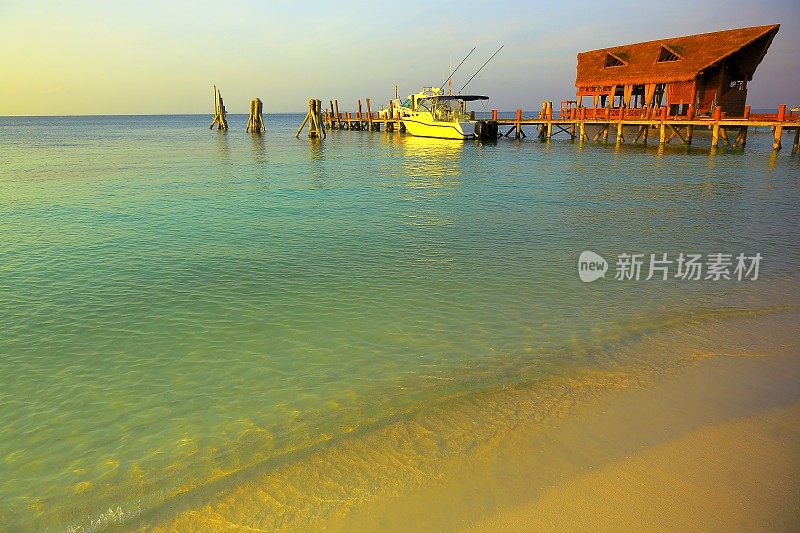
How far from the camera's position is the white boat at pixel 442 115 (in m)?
40.9

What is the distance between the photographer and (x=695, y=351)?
5516 millimetres

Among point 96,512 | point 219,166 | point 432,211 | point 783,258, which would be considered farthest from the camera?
point 219,166

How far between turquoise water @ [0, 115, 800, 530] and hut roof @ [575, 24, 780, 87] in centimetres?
2210

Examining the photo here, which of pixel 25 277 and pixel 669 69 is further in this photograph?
pixel 669 69

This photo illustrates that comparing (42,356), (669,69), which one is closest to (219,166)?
(42,356)

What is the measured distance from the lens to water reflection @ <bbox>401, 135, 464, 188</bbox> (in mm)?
20234

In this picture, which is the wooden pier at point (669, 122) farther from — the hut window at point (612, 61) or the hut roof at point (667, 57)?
the hut window at point (612, 61)

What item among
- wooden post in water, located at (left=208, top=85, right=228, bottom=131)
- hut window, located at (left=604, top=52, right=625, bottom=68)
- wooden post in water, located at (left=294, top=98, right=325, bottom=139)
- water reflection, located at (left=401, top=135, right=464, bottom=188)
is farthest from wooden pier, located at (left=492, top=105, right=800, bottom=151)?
wooden post in water, located at (left=208, top=85, right=228, bottom=131)

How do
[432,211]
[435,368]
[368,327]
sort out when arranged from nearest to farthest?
1. [435,368]
2. [368,327]
3. [432,211]

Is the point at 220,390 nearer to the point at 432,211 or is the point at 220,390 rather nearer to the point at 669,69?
the point at 432,211

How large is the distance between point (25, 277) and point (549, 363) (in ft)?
27.6

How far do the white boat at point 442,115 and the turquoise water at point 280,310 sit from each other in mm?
26287

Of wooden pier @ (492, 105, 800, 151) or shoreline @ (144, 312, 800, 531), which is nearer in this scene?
shoreline @ (144, 312, 800, 531)

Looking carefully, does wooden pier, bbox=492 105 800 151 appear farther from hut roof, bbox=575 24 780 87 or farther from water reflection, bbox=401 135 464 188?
water reflection, bbox=401 135 464 188
